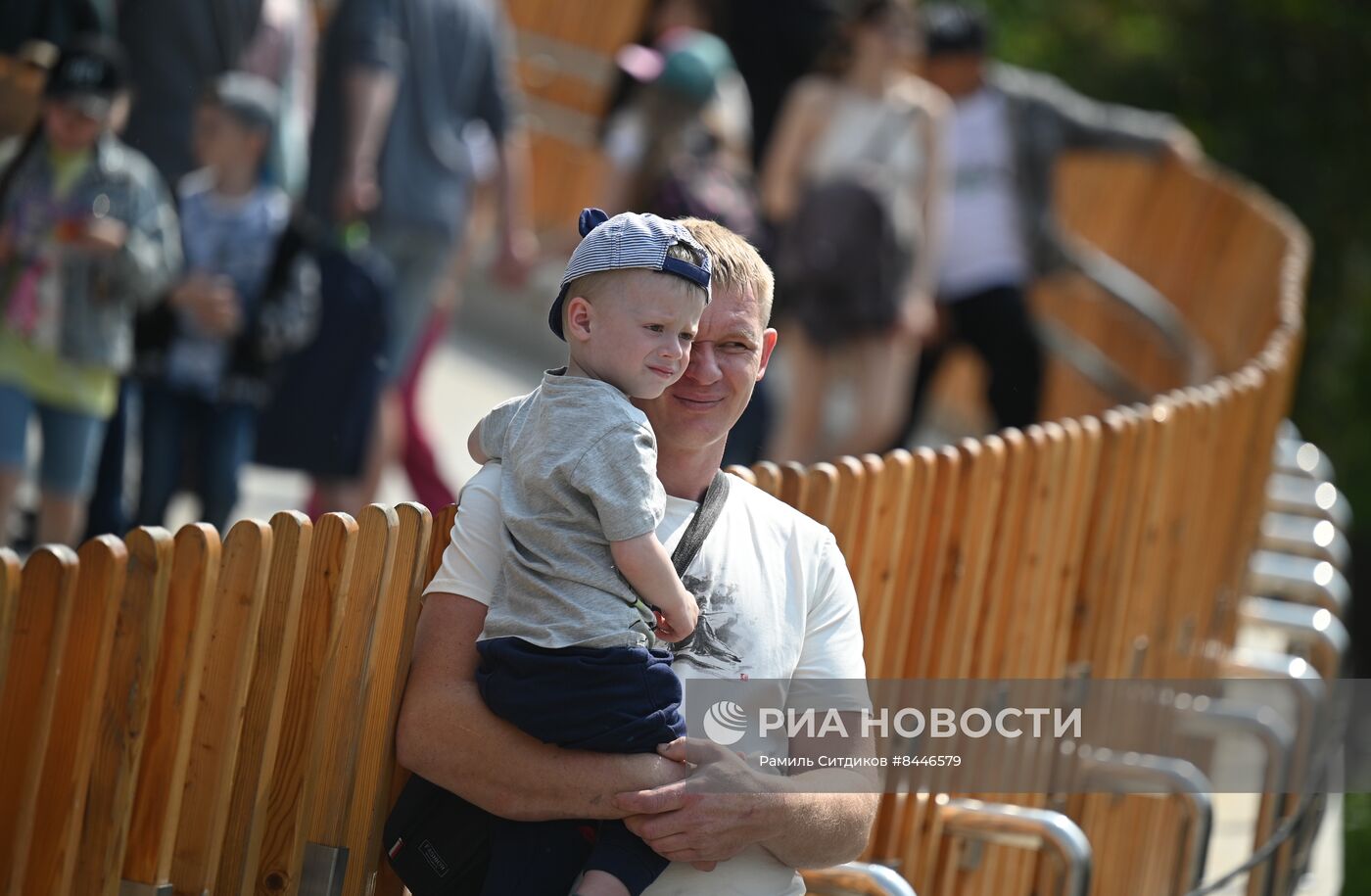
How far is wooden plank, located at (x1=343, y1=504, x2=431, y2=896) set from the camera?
3.04 metres

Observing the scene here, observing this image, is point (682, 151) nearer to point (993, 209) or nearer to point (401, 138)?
point (401, 138)

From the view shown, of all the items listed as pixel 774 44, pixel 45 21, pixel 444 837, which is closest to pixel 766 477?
pixel 444 837

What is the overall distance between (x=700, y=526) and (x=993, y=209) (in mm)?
5558

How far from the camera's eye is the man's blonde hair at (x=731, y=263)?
10.0 feet

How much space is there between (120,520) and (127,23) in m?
1.51

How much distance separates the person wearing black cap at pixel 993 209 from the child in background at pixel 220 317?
3.09m

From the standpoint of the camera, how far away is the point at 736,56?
10648 millimetres

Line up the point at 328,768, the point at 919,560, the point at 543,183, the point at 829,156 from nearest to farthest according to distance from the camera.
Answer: the point at 328,768
the point at 919,560
the point at 829,156
the point at 543,183

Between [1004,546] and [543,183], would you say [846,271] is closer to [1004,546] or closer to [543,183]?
[1004,546]

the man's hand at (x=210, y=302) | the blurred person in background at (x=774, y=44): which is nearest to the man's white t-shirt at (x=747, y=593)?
the man's hand at (x=210, y=302)

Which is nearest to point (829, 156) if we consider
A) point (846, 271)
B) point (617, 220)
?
point (846, 271)

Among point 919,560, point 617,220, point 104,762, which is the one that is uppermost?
point 617,220

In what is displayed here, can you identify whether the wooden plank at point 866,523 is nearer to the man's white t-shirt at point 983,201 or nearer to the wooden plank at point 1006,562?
the wooden plank at point 1006,562

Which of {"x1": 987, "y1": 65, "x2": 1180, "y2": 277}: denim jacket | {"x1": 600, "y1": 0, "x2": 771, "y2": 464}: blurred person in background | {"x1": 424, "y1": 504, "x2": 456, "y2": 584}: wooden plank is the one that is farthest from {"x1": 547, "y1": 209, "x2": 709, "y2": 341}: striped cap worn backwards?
{"x1": 987, "y1": 65, "x2": 1180, "y2": 277}: denim jacket
